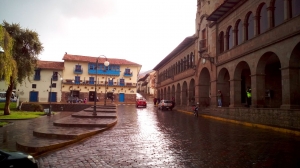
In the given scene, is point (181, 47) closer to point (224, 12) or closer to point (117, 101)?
point (224, 12)

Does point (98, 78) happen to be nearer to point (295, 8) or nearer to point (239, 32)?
point (239, 32)

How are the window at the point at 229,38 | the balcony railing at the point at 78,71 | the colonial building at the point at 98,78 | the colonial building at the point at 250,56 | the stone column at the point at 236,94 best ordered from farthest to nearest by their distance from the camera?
the balcony railing at the point at 78,71 → the colonial building at the point at 98,78 → the window at the point at 229,38 → the stone column at the point at 236,94 → the colonial building at the point at 250,56

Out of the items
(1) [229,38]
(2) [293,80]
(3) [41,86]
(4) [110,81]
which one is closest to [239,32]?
(1) [229,38]

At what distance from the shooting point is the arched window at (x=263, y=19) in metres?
15.3

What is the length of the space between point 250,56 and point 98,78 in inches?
1754

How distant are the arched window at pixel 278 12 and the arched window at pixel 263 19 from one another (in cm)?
86

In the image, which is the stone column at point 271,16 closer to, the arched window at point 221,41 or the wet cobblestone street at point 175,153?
the arched window at point 221,41

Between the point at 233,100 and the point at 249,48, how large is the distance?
448cm

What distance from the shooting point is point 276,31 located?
1352 cm

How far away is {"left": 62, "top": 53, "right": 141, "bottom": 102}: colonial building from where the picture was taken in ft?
172

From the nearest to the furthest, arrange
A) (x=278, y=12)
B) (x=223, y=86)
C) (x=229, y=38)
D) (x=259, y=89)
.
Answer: (x=278, y=12) → (x=259, y=89) → (x=229, y=38) → (x=223, y=86)

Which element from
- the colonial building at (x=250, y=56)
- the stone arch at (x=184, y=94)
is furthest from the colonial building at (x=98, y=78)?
the colonial building at (x=250, y=56)

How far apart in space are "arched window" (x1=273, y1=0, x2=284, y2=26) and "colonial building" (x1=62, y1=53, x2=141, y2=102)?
4017cm

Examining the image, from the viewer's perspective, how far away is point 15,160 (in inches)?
165
